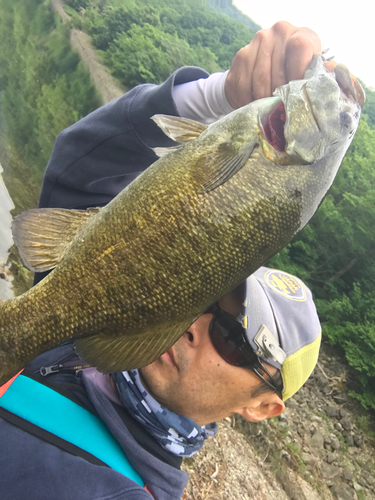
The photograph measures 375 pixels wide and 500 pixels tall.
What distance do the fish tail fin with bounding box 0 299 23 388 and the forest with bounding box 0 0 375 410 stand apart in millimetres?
5597

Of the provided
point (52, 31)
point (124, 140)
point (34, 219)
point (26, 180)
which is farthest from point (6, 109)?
point (34, 219)

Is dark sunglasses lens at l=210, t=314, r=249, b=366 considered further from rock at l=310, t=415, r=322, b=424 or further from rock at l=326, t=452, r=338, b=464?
rock at l=310, t=415, r=322, b=424

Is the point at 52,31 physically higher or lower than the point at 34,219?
higher

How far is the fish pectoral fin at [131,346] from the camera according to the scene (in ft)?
3.78

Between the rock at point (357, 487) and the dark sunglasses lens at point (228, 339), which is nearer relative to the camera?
the dark sunglasses lens at point (228, 339)

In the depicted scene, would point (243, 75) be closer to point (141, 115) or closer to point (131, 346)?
point (141, 115)

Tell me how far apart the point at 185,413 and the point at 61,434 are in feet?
2.01

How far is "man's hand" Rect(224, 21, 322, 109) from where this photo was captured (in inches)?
51.6

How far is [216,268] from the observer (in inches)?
43.8

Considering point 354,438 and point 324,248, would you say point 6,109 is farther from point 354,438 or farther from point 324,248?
point 354,438

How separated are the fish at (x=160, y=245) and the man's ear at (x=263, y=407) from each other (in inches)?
34.6

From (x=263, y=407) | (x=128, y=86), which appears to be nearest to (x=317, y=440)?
(x=263, y=407)

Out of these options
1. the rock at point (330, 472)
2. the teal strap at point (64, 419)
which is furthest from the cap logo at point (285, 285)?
the rock at point (330, 472)

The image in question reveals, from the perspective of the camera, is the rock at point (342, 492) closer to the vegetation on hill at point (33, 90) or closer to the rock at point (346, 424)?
the rock at point (346, 424)
